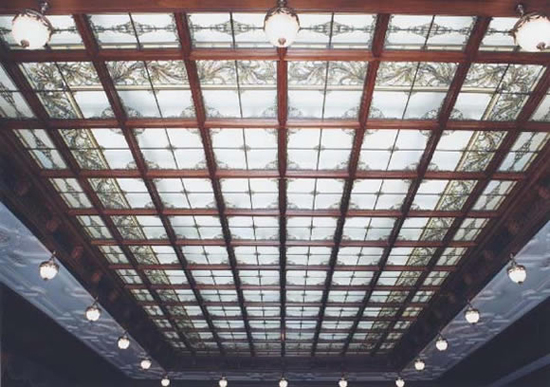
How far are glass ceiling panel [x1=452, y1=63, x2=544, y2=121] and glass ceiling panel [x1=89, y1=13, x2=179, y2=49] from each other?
11.9 feet

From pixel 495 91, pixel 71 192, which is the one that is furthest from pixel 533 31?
pixel 71 192

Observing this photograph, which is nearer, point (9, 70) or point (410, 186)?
point (9, 70)

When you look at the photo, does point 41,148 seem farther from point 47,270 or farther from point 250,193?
point 250,193

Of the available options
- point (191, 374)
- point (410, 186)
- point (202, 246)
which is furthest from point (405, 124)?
point (191, 374)

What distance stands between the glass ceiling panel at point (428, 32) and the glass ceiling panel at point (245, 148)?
2.07 meters

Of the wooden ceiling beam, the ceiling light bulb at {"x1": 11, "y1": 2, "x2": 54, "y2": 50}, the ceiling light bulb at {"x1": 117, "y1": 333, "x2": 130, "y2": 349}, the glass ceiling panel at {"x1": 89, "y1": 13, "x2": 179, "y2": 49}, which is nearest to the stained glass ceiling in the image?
the glass ceiling panel at {"x1": 89, "y1": 13, "x2": 179, "y2": 49}

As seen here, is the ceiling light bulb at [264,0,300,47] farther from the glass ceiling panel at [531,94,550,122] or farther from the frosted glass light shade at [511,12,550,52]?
the glass ceiling panel at [531,94,550,122]

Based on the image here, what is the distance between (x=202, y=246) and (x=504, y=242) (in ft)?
19.7

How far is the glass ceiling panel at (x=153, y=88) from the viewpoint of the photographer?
5.45 m

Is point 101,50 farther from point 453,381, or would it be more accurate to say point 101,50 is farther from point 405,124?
point 453,381

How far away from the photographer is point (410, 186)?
754cm

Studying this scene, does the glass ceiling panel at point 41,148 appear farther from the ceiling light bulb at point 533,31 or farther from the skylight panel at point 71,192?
the ceiling light bulb at point 533,31

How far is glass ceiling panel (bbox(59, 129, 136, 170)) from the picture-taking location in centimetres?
650

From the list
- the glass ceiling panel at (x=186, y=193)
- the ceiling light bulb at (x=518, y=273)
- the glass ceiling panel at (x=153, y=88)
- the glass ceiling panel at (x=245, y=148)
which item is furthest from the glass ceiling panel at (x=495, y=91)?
the glass ceiling panel at (x=186, y=193)
